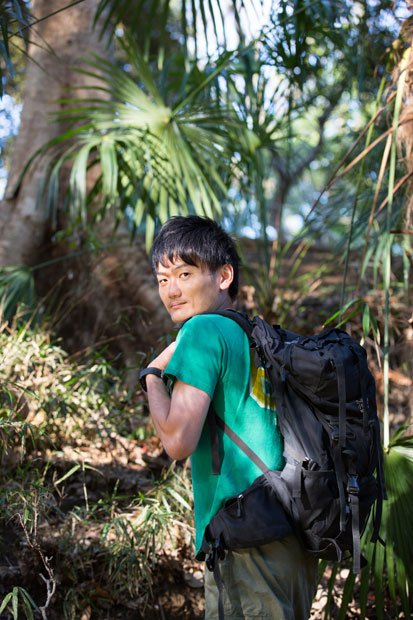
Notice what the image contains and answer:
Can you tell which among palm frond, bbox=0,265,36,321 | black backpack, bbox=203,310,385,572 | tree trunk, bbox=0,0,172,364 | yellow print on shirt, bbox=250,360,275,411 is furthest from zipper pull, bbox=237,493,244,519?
tree trunk, bbox=0,0,172,364

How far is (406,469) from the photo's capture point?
9.50 feet

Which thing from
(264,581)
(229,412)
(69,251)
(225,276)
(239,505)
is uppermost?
(69,251)

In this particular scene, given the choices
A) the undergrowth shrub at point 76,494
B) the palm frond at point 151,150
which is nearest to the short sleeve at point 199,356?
the undergrowth shrub at point 76,494

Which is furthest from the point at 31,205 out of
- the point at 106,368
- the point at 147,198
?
the point at 106,368

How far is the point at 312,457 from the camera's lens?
181 cm

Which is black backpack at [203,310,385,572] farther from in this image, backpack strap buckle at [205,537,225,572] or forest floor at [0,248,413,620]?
forest floor at [0,248,413,620]

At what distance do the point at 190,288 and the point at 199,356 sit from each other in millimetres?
296

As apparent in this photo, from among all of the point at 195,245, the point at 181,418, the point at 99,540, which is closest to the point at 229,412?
the point at 181,418

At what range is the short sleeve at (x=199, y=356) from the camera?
177cm

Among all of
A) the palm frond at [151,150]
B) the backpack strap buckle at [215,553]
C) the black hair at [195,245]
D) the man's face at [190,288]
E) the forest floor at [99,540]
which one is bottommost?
the forest floor at [99,540]

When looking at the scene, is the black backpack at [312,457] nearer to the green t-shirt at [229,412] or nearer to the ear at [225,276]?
the green t-shirt at [229,412]

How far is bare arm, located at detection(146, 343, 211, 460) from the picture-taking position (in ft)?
5.64

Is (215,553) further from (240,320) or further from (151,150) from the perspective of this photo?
(151,150)

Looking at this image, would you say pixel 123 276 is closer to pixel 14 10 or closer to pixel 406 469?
pixel 14 10
